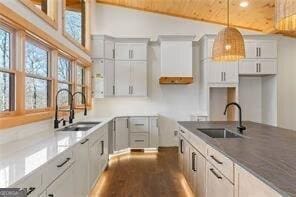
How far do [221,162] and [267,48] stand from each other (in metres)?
5.63

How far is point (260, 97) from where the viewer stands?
779cm

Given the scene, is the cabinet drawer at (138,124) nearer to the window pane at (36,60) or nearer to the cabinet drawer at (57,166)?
the window pane at (36,60)

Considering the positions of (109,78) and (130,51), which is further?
(130,51)

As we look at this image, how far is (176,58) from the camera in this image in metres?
7.12

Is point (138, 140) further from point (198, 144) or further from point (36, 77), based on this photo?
point (198, 144)

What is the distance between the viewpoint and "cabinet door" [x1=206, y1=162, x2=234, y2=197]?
204cm

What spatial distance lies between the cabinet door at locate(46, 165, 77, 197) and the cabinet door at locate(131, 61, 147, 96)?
4660mm

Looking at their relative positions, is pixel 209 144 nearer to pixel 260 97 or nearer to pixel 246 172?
pixel 246 172

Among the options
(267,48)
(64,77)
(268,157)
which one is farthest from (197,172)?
(267,48)

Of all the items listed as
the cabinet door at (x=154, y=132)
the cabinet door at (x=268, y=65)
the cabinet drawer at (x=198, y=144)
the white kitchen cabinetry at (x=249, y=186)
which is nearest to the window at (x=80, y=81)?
the cabinet door at (x=154, y=132)

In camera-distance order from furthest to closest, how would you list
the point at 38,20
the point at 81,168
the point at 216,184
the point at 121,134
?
the point at 121,134, the point at 38,20, the point at 81,168, the point at 216,184

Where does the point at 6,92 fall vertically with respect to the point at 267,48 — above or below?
below

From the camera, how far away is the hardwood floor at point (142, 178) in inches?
162

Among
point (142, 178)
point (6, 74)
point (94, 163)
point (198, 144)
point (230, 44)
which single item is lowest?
point (142, 178)
